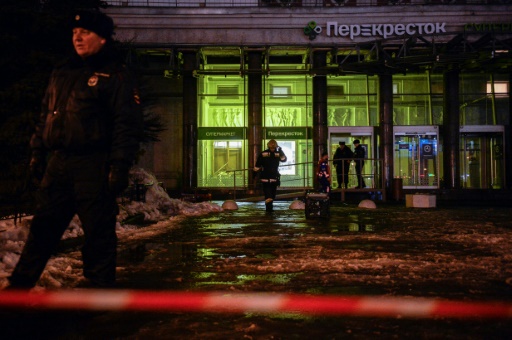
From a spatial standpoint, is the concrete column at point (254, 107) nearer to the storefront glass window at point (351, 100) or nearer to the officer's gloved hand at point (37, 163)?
the storefront glass window at point (351, 100)

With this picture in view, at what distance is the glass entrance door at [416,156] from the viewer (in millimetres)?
29000

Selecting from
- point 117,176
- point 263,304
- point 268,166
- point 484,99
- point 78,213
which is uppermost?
point 484,99

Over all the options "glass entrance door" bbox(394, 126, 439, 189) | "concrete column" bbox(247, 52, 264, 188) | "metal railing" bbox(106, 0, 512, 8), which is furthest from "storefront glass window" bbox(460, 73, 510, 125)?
"concrete column" bbox(247, 52, 264, 188)

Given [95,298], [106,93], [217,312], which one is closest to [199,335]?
[217,312]

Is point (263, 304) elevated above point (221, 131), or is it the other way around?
point (221, 131)

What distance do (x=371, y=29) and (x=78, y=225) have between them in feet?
71.8

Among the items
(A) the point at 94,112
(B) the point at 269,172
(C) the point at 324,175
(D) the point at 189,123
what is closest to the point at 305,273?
(A) the point at 94,112

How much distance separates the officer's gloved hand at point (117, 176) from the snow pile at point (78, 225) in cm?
150

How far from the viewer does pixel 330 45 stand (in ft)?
92.7

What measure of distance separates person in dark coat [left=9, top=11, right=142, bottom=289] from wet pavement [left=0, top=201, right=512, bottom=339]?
447 mm

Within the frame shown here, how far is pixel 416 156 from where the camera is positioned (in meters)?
29.2

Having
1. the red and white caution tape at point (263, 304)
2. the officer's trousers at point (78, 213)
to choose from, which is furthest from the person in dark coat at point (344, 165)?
the officer's trousers at point (78, 213)

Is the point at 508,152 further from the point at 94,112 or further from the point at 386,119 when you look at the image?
the point at 94,112

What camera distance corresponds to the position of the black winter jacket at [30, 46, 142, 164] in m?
4.38
